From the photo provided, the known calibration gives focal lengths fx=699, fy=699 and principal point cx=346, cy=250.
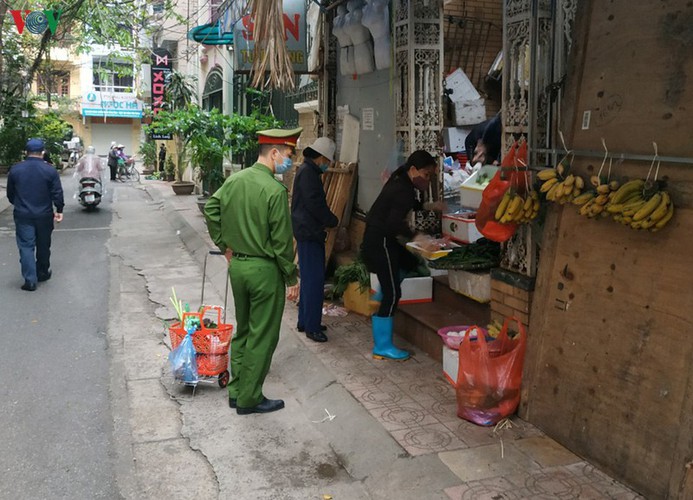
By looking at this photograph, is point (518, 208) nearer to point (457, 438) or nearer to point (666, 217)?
point (666, 217)

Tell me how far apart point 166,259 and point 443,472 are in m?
8.64

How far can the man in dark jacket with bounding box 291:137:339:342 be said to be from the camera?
6750 mm

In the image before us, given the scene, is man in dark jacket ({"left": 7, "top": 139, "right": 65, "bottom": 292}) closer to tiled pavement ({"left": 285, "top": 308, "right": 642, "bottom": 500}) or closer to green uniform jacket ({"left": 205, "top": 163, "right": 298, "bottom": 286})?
tiled pavement ({"left": 285, "top": 308, "right": 642, "bottom": 500})

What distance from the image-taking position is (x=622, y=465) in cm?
380

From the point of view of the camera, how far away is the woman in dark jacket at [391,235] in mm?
5906

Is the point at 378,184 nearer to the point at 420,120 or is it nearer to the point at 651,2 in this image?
the point at 420,120

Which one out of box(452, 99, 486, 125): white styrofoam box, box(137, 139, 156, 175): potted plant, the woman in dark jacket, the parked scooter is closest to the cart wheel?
the woman in dark jacket

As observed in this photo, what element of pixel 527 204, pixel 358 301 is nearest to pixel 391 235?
pixel 527 204

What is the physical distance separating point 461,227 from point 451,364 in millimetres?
2032

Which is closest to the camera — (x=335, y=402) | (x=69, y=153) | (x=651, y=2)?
(x=651, y=2)

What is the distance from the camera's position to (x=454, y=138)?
10305 mm

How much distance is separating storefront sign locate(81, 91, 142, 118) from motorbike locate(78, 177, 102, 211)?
33601 millimetres

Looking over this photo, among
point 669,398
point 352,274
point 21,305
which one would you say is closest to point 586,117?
point 669,398

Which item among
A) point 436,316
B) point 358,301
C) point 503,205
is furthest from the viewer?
point 358,301
